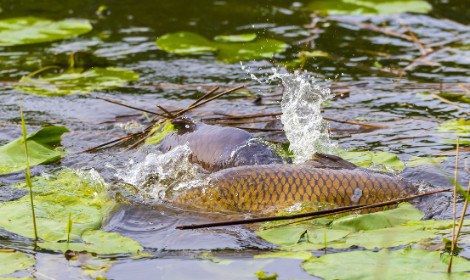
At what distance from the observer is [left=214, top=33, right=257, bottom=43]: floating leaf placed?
789cm

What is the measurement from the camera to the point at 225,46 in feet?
25.2

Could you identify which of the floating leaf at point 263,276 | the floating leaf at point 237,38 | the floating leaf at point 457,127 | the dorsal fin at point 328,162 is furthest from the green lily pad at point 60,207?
the floating leaf at point 237,38

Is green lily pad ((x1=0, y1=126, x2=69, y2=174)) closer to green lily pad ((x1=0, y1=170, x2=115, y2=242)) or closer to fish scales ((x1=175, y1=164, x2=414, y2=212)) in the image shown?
green lily pad ((x1=0, y1=170, x2=115, y2=242))

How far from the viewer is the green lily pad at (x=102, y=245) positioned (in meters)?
3.57

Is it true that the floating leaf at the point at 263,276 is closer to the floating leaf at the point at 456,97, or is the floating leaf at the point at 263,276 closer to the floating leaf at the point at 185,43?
the floating leaf at the point at 456,97

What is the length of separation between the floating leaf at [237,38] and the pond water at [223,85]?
0.17 m

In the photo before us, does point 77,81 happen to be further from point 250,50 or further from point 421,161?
point 421,161

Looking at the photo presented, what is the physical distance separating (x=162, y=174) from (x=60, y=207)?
723 millimetres

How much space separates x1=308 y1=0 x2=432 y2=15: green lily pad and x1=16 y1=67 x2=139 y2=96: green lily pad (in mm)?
2719

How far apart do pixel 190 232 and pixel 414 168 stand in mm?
1413

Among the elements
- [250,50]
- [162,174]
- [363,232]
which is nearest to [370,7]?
[250,50]

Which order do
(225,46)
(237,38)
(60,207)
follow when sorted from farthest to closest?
1. (237,38)
2. (225,46)
3. (60,207)

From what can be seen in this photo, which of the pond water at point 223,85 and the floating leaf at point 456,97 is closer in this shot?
the pond water at point 223,85

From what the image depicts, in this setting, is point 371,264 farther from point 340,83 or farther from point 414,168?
point 340,83
